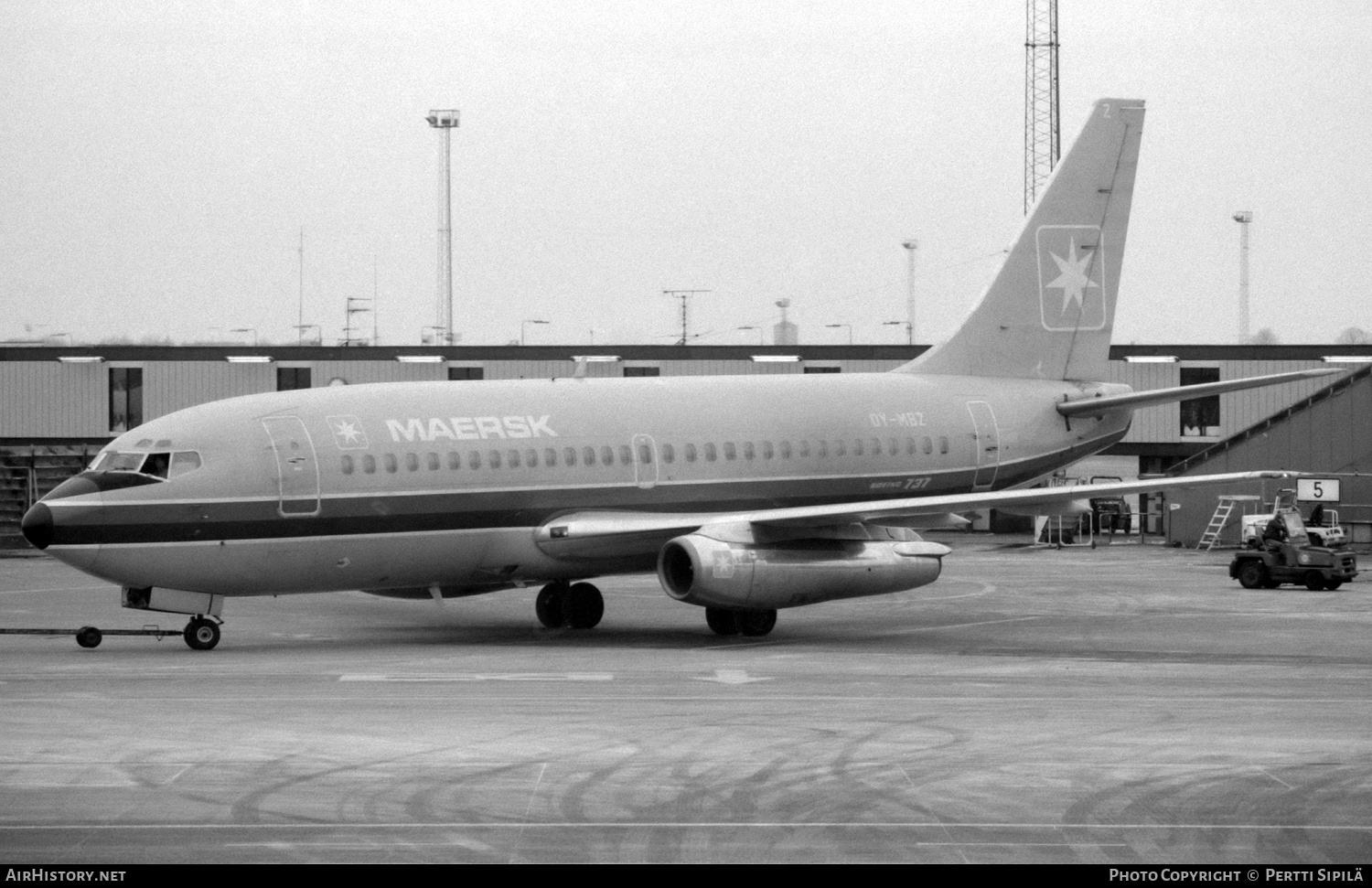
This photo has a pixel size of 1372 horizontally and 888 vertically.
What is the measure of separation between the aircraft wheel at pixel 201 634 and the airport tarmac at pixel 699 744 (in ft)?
1.28

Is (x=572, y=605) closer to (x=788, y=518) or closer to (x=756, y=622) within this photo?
(x=756, y=622)

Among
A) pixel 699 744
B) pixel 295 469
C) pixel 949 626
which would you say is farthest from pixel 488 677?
pixel 949 626

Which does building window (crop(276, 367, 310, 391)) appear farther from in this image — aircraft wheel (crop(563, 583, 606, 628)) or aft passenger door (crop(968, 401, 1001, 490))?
aft passenger door (crop(968, 401, 1001, 490))

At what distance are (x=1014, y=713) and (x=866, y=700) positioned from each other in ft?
6.40

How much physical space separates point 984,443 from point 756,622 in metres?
7.45

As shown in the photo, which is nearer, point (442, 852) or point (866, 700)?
point (442, 852)

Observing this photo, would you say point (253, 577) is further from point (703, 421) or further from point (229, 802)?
point (229, 802)

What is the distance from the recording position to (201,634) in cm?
2997

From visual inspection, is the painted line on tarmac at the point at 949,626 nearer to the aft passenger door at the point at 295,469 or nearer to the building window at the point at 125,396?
the aft passenger door at the point at 295,469

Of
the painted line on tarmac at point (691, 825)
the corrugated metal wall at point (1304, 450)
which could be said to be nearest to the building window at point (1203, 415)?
the corrugated metal wall at point (1304, 450)

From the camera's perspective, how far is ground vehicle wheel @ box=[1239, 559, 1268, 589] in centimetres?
4391

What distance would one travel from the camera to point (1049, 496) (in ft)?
106
